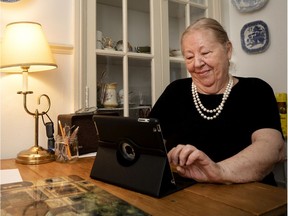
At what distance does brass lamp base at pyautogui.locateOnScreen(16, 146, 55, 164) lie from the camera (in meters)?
1.16

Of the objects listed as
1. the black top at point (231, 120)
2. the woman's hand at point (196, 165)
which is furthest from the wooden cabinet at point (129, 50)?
the woman's hand at point (196, 165)

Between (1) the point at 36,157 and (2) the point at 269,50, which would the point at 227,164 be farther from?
(2) the point at 269,50

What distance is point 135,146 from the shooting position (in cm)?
77

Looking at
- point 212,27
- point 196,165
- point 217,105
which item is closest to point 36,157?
point 196,165

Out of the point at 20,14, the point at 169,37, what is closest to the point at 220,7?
the point at 169,37

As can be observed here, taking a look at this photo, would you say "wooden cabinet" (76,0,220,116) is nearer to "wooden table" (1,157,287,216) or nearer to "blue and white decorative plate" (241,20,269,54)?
"blue and white decorative plate" (241,20,269,54)

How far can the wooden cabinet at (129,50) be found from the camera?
5.51ft

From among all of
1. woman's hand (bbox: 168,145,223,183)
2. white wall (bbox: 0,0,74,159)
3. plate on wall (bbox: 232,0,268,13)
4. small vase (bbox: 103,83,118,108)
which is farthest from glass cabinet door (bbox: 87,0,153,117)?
woman's hand (bbox: 168,145,223,183)

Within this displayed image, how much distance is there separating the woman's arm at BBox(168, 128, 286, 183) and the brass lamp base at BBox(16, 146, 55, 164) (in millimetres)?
592

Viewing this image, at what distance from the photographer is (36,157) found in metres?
1.16

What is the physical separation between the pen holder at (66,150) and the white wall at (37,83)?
1.10 ft

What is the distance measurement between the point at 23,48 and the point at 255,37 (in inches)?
70.3

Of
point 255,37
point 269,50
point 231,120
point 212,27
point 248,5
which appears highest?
point 248,5

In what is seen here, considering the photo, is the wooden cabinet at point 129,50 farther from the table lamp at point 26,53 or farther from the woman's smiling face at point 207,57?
the woman's smiling face at point 207,57
